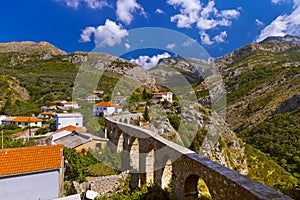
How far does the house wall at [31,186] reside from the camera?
5465 mm

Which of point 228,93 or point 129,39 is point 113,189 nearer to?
point 129,39

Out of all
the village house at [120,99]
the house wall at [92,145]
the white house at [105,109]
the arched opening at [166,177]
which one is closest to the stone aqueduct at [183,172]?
the arched opening at [166,177]

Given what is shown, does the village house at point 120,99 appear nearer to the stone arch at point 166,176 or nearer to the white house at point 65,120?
the white house at point 65,120

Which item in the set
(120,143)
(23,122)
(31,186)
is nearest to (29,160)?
(31,186)

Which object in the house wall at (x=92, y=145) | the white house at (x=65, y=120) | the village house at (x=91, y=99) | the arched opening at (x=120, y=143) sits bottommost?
the house wall at (x=92, y=145)

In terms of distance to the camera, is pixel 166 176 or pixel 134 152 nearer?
pixel 166 176

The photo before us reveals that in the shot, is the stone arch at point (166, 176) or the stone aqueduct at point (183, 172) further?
the stone arch at point (166, 176)

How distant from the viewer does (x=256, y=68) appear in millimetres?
62594

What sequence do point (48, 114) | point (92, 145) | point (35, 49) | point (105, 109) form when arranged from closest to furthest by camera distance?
point (92, 145) < point (105, 109) < point (48, 114) < point (35, 49)

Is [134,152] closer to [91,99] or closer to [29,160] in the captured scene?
[29,160]

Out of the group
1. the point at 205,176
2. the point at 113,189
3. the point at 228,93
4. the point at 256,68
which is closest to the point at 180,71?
the point at 113,189

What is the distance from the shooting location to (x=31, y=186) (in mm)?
5758

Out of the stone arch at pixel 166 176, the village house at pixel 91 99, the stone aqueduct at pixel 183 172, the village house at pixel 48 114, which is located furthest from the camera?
the village house at pixel 91 99

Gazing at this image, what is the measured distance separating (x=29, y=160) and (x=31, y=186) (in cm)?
74
